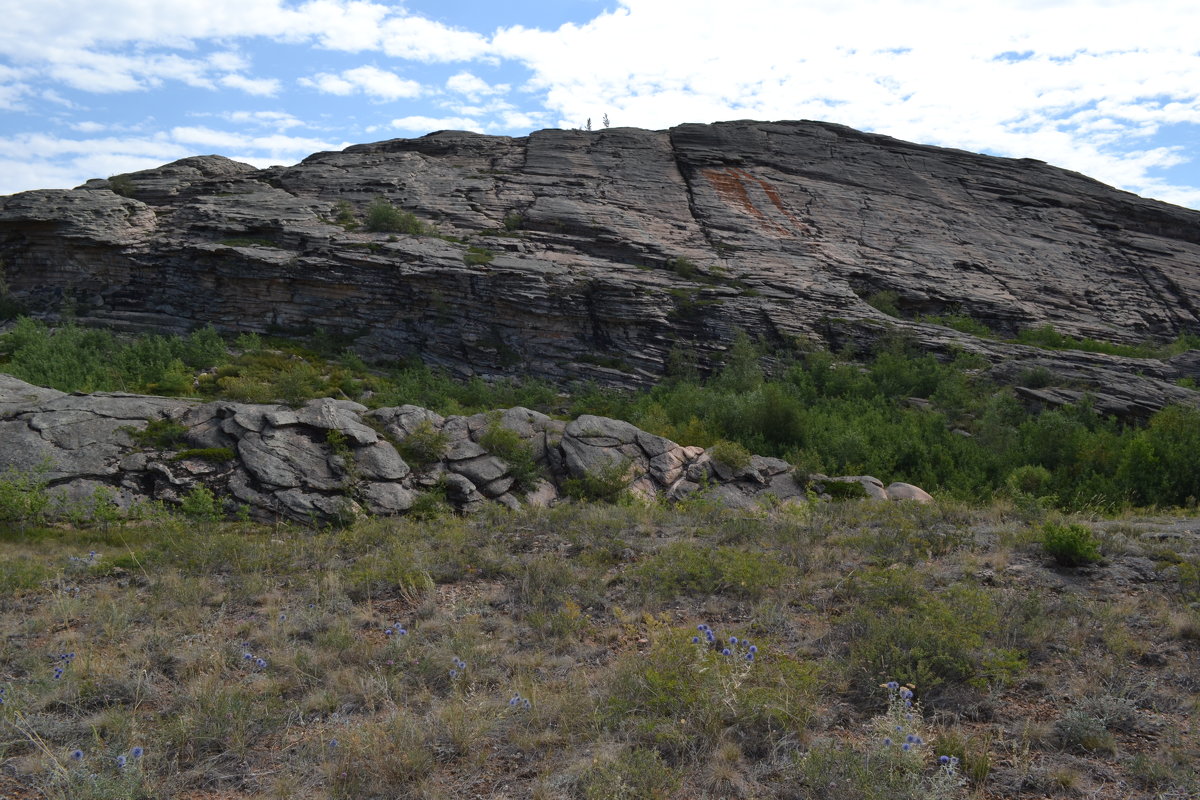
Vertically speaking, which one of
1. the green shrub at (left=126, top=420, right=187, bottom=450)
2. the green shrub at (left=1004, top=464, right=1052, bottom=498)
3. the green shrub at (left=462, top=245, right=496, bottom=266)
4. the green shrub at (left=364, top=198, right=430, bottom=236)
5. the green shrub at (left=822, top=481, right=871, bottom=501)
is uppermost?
the green shrub at (left=364, top=198, right=430, bottom=236)

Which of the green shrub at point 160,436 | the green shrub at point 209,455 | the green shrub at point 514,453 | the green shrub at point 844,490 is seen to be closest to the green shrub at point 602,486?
the green shrub at point 514,453

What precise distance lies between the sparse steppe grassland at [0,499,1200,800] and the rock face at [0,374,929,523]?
3.17 metres

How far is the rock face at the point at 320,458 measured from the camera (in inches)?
452

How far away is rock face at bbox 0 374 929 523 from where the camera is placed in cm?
1148

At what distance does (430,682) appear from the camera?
5.23m

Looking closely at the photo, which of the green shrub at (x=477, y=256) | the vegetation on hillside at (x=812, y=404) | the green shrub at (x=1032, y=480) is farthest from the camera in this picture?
the green shrub at (x=477, y=256)

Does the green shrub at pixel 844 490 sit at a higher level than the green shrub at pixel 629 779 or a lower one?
lower

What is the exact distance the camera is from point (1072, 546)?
Answer: 7234 millimetres

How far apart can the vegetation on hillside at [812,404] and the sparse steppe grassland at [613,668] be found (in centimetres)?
620

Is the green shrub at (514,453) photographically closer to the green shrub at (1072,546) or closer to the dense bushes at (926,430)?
the dense bushes at (926,430)

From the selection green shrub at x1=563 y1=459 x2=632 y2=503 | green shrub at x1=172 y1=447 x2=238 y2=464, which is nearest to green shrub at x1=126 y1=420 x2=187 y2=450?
green shrub at x1=172 y1=447 x2=238 y2=464

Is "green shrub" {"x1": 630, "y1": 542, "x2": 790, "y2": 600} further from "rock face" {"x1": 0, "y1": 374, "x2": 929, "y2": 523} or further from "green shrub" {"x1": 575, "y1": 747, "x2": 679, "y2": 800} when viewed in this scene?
"rock face" {"x1": 0, "y1": 374, "x2": 929, "y2": 523}

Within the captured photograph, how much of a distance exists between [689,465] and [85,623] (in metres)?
10.7

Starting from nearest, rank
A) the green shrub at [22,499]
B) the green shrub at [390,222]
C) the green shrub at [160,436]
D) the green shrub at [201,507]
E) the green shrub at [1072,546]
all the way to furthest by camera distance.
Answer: the green shrub at [1072,546] → the green shrub at [22,499] → the green shrub at [201,507] → the green shrub at [160,436] → the green shrub at [390,222]
